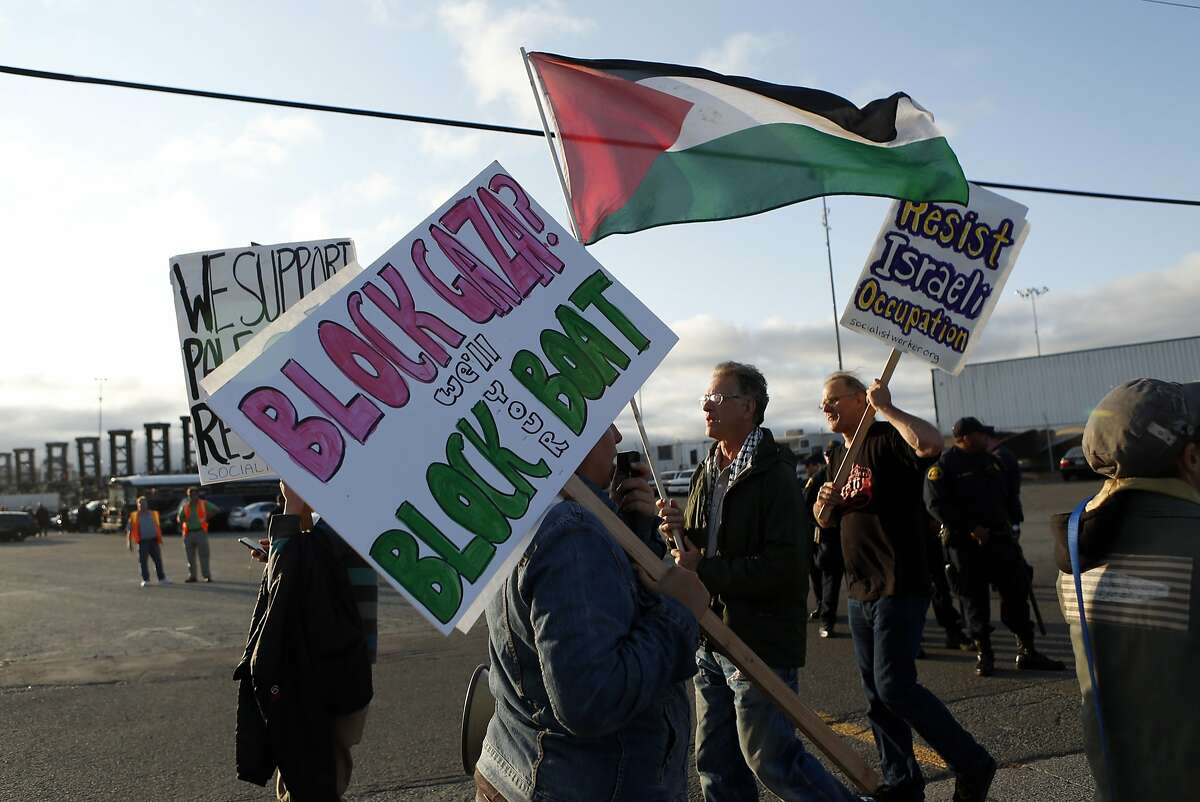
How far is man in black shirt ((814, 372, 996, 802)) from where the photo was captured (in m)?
A: 4.01

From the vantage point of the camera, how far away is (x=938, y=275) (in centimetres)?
501

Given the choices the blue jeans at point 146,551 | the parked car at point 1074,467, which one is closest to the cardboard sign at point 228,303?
the blue jeans at point 146,551

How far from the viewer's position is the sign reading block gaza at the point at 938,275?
4.96 m

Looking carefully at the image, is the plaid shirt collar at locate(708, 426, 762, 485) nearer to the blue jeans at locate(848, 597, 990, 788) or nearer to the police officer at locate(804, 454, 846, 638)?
the blue jeans at locate(848, 597, 990, 788)

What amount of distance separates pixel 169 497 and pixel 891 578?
149 feet

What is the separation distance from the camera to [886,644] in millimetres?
4180

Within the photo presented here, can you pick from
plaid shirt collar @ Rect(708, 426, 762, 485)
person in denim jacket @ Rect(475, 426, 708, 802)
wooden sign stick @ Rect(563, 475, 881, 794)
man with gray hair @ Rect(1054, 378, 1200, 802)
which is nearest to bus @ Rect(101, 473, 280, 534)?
plaid shirt collar @ Rect(708, 426, 762, 485)

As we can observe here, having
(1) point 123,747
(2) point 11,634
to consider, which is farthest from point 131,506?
(1) point 123,747

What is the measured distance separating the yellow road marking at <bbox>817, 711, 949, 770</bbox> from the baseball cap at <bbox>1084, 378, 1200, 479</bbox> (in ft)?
10.1

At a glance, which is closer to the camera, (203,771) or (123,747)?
(203,771)

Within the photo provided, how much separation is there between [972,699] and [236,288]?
5.08 metres

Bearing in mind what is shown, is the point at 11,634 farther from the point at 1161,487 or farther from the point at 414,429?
the point at 1161,487

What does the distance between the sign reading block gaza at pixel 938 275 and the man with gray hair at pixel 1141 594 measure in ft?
8.52

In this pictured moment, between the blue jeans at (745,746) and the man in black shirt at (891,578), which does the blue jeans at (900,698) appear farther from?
the blue jeans at (745,746)
